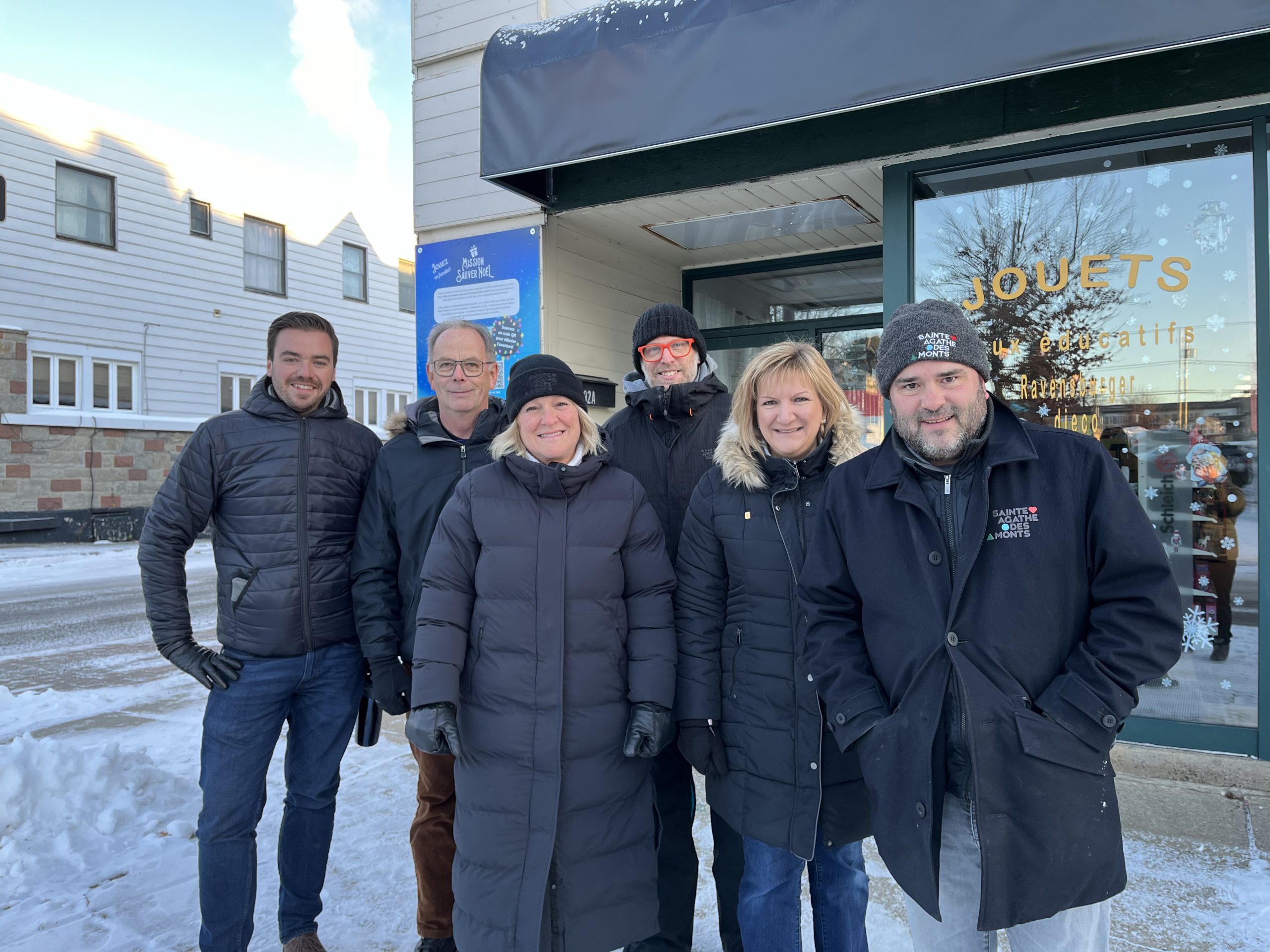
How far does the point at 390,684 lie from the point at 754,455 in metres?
1.41

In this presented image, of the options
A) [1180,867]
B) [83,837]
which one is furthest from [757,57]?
[83,837]

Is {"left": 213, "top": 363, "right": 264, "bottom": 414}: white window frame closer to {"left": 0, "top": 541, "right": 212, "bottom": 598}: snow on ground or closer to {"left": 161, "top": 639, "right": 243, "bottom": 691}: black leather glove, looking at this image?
{"left": 0, "top": 541, "right": 212, "bottom": 598}: snow on ground

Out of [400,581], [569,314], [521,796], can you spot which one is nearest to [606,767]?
[521,796]

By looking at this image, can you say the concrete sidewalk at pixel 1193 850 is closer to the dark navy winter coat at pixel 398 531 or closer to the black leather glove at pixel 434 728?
the black leather glove at pixel 434 728

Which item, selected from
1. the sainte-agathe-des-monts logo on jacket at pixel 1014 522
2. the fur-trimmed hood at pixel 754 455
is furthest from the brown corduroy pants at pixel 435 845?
the sainte-agathe-des-monts logo on jacket at pixel 1014 522

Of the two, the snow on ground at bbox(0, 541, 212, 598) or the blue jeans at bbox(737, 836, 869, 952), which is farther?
the snow on ground at bbox(0, 541, 212, 598)

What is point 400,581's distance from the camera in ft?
8.96

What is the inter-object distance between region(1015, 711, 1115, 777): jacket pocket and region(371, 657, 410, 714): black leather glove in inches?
72.8

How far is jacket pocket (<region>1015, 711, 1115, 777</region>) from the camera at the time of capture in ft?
5.27

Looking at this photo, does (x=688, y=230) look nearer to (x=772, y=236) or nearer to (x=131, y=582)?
(x=772, y=236)

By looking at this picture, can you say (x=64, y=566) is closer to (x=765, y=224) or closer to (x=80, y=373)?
(x=80, y=373)

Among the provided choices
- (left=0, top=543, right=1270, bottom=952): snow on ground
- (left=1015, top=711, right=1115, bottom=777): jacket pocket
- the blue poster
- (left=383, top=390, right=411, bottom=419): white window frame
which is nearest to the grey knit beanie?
(left=1015, top=711, right=1115, bottom=777): jacket pocket

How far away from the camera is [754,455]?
2.33 m

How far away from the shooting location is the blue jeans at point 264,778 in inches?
98.2
